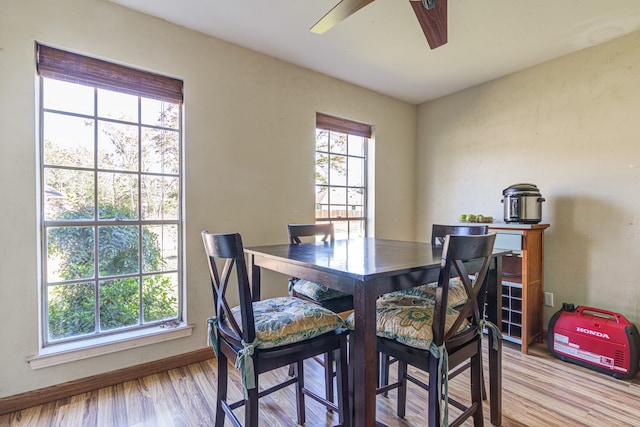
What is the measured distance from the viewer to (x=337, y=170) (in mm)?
3371

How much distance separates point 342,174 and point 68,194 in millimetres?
2374

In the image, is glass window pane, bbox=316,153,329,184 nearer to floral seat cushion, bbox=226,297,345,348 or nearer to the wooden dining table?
the wooden dining table

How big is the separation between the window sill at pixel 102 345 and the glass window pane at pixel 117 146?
1.15 metres

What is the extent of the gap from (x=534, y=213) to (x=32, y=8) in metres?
3.79

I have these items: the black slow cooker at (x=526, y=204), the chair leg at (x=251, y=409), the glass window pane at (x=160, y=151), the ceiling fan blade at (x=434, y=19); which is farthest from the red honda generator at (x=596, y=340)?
the glass window pane at (x=160, y=151)

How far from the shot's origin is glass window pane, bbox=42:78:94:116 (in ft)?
6.31

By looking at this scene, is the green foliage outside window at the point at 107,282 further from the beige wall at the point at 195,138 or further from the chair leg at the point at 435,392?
the chair leg at the point at 435,392

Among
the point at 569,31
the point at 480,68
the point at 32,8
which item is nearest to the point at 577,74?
the point at 569,31

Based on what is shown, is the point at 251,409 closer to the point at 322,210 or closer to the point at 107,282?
the point at 107,282

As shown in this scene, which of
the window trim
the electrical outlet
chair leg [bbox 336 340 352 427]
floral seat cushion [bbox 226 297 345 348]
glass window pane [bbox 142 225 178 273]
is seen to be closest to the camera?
floral seat cushion [bbox 226 297 345 348]

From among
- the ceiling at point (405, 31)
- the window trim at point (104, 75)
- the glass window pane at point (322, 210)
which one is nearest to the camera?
the window trim at point (104, 75)

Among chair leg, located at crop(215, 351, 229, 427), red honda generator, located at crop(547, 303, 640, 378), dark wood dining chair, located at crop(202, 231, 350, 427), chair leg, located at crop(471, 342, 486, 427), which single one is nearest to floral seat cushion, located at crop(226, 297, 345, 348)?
dark wood dining chair, located at crop(202, 231, 350, 427)

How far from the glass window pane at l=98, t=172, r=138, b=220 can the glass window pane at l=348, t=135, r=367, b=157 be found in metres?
2.17

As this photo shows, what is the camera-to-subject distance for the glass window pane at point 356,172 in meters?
3.49
